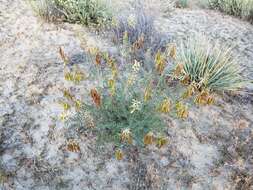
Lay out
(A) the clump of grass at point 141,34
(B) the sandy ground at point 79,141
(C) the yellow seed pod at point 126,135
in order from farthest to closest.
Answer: (A) the clump of grass at point 141,34 < (B) the sandy ground at point 79,141 < (C) the yellow seed pod at point 126,135

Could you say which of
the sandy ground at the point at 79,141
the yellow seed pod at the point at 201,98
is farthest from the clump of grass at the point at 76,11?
the yellow seed pod at the point at 201,98

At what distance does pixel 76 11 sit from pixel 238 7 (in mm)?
2784

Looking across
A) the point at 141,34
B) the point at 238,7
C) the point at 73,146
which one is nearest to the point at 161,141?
the point at 73,146

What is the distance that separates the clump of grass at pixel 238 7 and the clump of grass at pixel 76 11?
87.8 inches

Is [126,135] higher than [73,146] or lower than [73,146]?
higher

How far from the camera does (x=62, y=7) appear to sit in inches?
204

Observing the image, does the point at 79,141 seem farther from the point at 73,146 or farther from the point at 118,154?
the point at 118,154

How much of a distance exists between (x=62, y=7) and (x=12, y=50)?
115 cm

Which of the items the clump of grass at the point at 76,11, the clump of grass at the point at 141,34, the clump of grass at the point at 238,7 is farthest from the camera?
the clump of grass at the point at 238,7

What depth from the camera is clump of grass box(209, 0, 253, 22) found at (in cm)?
593

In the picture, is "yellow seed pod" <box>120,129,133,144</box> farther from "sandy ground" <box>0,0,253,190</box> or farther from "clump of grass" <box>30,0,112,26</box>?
"clump of grass" <box>30,0,112,26</box>

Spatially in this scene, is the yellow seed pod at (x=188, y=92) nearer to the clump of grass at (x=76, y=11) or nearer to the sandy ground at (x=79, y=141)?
the sandy ground at (x=79, y=141)

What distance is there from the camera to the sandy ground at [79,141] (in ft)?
9.83

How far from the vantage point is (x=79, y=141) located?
325 centimetres
